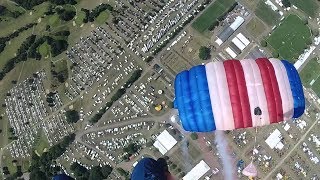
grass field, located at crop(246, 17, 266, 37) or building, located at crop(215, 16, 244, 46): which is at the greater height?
grass field, located at crop(246, 17, 266, 37)

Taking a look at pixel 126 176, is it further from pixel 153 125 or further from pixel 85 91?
pixel 85 91

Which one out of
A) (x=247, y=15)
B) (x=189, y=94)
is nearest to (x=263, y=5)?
(x=247, y=15)

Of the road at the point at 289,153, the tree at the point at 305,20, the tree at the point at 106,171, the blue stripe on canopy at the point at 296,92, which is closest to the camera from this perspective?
the blue stripe on canopy at the point at 296,92

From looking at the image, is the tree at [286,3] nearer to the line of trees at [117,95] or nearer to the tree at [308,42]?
the tree at [308,42]

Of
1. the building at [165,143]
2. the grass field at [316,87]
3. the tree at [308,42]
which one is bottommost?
the building at [165,143]

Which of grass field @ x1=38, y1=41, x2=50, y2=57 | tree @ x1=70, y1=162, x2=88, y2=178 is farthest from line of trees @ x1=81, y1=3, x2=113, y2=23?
tree @ x1=70, y1=162, x2=88, y2=178

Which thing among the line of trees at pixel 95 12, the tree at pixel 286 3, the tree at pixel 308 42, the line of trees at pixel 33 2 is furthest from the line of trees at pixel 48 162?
the tree at pixel 308 42

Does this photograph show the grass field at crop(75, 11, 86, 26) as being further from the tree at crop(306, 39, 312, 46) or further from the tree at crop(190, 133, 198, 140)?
the tree at crop(306, 39, 312, 46)
